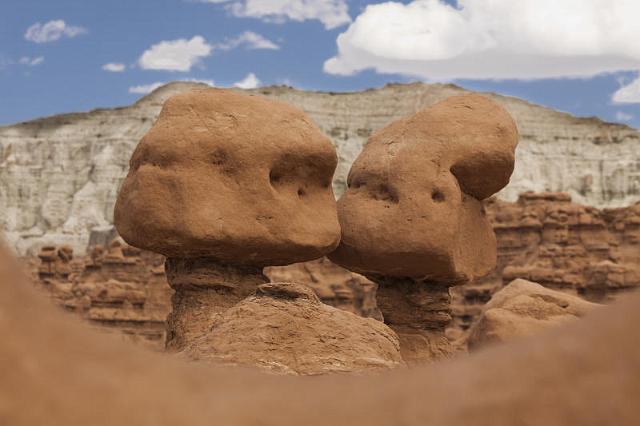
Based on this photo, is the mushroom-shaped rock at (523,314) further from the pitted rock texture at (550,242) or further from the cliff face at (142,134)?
the cliff face at (142,134)

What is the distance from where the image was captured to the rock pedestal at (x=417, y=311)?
997cm

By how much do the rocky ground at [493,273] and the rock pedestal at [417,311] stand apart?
1144cm

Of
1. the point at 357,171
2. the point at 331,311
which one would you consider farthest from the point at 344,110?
the point at 331,311

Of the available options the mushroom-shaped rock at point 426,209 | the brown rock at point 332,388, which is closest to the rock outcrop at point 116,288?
the mushroom-shaped rock at point 426,209

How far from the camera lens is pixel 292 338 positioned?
5188mm

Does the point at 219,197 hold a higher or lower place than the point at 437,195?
higher

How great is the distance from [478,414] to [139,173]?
274 inches

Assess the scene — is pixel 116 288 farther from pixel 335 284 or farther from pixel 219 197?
pixel 219 197

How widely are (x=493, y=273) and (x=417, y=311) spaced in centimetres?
1382

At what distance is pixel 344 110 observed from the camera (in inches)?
1908

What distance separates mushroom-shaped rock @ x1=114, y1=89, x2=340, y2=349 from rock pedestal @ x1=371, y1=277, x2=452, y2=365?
6.40 ft

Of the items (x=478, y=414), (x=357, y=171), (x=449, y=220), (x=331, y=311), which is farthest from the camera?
(x=357, y=171)

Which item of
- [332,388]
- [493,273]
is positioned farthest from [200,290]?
[493,273]

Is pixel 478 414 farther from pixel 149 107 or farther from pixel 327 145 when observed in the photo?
pixel 149 107
